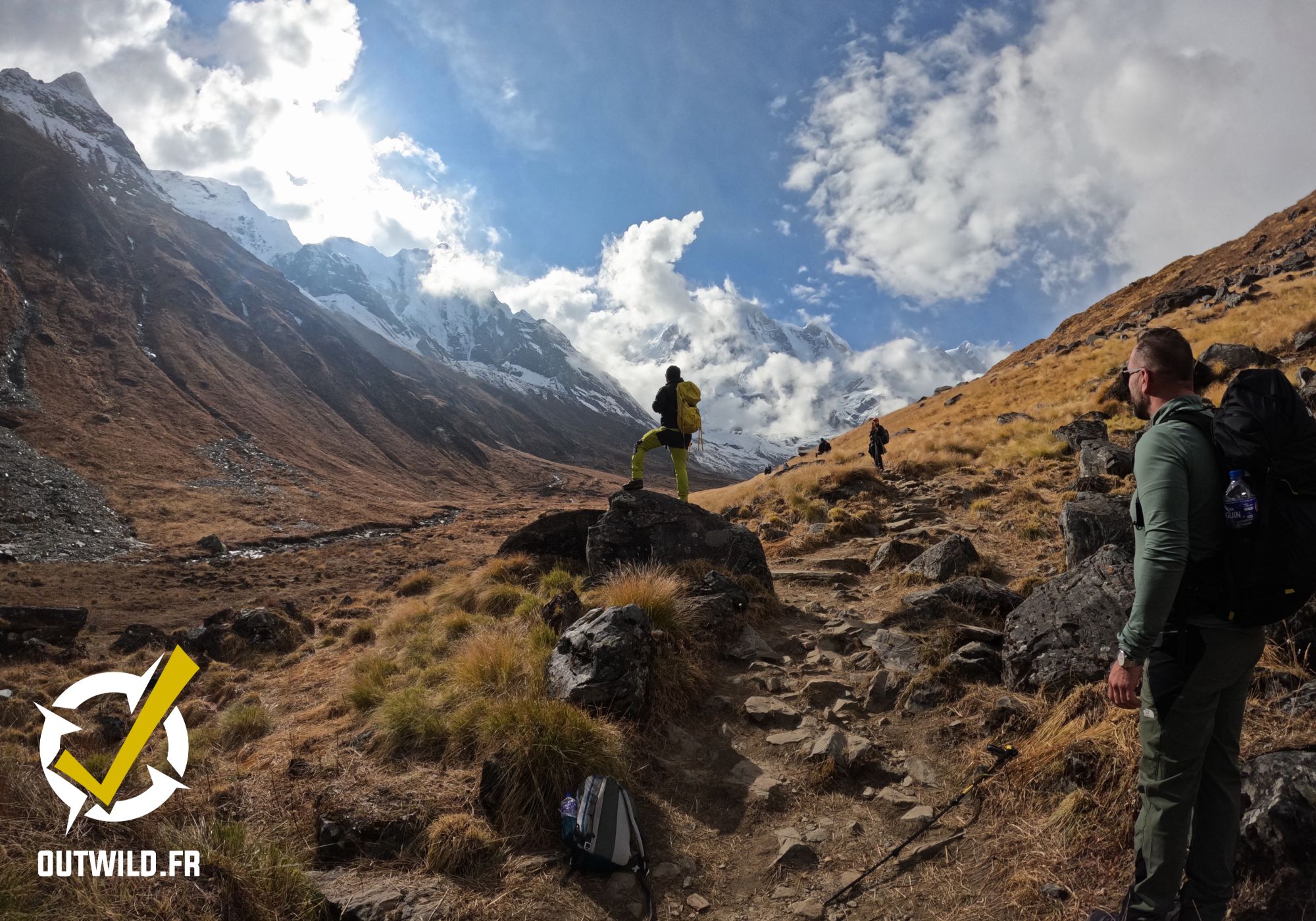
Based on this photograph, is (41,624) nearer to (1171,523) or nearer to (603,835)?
(603,835)

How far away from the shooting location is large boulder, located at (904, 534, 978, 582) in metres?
9.20

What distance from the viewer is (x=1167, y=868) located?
292 centimetres

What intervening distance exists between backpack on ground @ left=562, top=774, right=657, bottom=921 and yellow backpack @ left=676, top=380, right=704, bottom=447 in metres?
6.83

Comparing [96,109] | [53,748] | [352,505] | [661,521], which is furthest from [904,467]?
[96,109]

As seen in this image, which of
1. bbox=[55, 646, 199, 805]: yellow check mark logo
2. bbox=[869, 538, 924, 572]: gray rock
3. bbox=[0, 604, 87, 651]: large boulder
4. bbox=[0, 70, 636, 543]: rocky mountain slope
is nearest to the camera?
bbox=[55, 646, 199, 805]: yellow check mark logo

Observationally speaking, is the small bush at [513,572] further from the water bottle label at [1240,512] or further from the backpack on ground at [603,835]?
the water bottle label at [1240,512]

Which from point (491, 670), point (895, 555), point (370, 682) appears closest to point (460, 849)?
point (491, 670)

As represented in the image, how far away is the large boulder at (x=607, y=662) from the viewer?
6.04m

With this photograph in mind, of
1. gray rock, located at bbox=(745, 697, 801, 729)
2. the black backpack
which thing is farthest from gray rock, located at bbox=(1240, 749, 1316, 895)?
gray rock, located at bbox=(745, 697, 801, 729)

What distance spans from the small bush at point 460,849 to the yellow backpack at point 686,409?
287 inches

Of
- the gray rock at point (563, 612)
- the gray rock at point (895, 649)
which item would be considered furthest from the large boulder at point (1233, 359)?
the gray rock at point (563, 612)

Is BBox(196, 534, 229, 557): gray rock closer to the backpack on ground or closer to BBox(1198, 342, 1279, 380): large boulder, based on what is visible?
the backpack on ground

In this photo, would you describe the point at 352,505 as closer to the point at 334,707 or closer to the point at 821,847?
the point at 334,707

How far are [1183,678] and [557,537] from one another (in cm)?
1237
